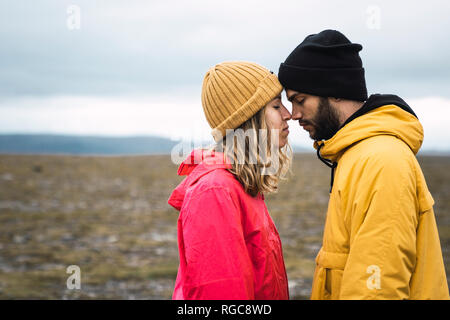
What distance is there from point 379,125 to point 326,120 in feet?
1.28

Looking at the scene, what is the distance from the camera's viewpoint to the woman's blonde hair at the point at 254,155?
2400 mm

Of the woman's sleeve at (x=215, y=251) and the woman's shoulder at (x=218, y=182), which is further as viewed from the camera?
the woman's shoulder at (x=218, y=182)

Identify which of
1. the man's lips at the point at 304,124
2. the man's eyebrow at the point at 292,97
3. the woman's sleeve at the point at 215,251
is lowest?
the woman's sleeve at the point at 215,251

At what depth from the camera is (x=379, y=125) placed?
2.34m

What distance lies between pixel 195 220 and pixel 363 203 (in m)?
0.89

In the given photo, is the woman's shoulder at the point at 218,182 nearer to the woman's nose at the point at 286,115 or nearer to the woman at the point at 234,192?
the woman at the point at 234,192

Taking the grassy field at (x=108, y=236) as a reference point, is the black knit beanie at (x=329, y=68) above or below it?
above

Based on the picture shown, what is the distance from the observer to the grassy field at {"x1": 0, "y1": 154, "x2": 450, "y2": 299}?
8.63m

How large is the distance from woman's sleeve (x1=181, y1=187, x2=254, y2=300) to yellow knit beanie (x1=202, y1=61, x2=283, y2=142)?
21.7 inches

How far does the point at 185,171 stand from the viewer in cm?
265

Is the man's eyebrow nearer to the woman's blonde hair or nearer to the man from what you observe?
the man

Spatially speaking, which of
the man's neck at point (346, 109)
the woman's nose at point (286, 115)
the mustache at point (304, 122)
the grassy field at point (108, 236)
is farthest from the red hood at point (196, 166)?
the grassy field at point (108, 236)

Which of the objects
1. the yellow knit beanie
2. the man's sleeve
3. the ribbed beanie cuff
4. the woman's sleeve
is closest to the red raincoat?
the woman's sleeve
